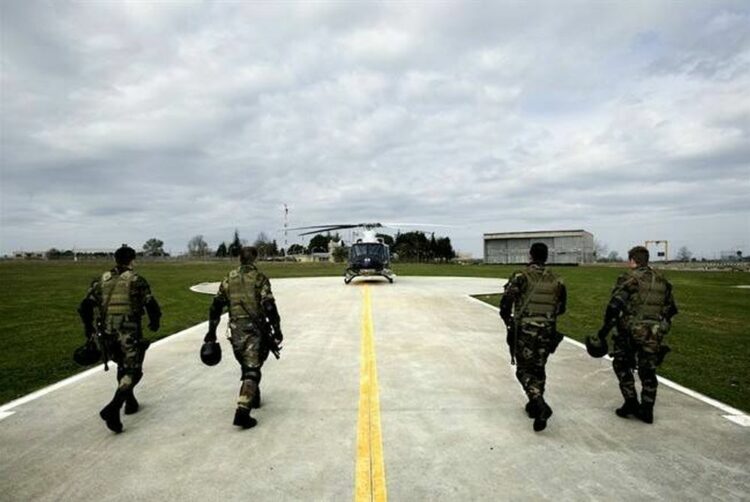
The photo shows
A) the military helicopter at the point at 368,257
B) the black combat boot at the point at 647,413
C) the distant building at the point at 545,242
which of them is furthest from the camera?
the distant building at the point at 545,242

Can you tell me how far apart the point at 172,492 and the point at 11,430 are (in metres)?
2.73

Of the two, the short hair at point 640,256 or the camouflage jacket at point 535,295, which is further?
the short hair at point 640,256

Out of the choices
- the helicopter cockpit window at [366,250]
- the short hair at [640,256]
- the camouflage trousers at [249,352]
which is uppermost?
the helicopter cockpit window at [366,250]

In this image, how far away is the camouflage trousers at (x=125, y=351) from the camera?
17.7 feet

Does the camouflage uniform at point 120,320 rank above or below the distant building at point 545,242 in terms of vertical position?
below

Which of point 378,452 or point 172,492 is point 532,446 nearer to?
point 378,452

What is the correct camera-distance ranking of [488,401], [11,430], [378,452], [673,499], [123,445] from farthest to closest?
[488,401] < [11,430] < [123,445] < [378,452] < [673,499]

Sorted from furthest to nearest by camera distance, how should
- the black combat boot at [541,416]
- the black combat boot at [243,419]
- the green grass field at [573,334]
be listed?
the green grass field at [573,334] < the black combat boot at [243,419] < the black combat boot at [541,416]

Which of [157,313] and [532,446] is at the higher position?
[157,313]

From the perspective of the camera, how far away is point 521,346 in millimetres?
5480

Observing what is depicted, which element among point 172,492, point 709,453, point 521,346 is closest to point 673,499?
point 709,453

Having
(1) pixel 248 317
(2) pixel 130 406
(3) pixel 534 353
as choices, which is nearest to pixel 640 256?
(3) pixel 534 353

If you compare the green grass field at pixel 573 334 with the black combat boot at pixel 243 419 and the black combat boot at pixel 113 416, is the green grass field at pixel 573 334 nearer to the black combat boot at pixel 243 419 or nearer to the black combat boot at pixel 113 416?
the black combat boot at pixel 113 416

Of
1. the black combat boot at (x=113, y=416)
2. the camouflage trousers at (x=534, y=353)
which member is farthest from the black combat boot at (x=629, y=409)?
the black combat boot at (x=113, y=416)
